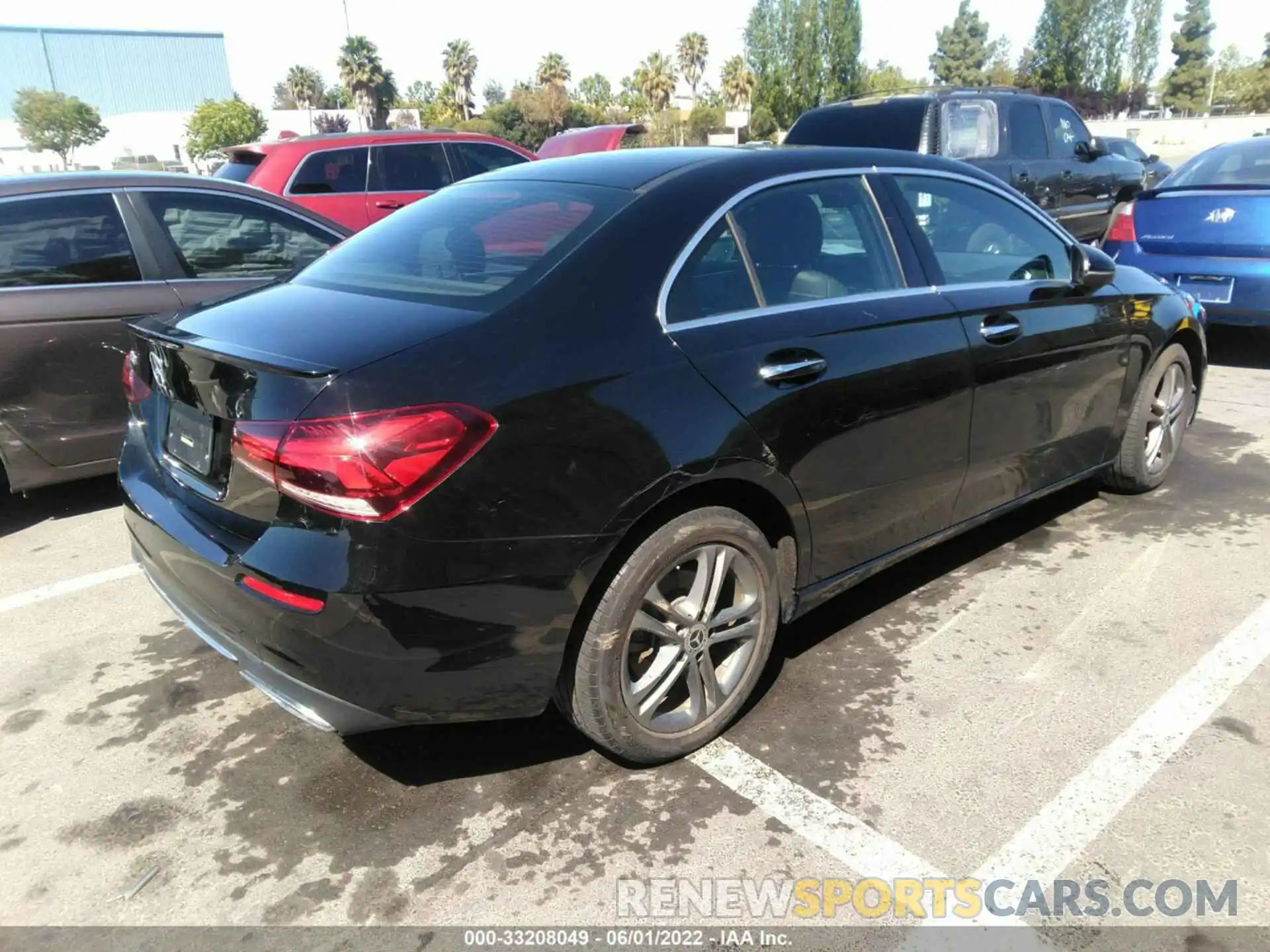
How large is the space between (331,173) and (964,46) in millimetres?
104828

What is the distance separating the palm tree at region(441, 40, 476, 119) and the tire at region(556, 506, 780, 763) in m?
77.3

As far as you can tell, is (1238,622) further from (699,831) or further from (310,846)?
(310,846)

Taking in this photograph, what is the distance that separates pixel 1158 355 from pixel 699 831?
11.0 feet

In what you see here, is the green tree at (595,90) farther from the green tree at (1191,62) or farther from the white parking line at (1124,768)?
the white parking line at (1124,768)

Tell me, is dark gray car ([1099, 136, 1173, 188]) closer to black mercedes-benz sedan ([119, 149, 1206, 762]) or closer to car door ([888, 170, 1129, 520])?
car door ([888, 170, 1129, 520])

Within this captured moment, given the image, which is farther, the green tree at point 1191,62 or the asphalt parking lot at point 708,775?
the green tree at point 1191,62

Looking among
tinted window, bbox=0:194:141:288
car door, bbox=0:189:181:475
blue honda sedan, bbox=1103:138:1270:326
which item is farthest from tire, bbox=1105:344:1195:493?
tinted window, bbox=0:194:141:288

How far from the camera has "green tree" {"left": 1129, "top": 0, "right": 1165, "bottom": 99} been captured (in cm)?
7550

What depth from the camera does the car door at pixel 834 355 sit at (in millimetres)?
2674

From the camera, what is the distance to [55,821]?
2.54 m

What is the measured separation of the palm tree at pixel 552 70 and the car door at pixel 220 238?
77.8 metres

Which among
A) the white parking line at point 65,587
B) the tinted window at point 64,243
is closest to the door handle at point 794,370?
the white parking line at point 65,587

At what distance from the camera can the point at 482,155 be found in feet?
30.0

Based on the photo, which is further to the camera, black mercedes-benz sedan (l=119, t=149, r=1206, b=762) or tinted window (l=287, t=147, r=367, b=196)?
tinted window (l=287, t=147, r=367, b=196)
